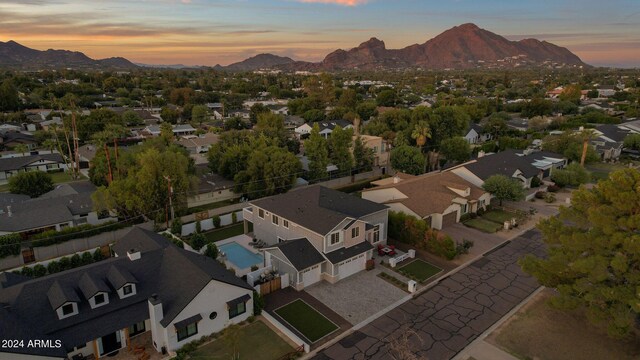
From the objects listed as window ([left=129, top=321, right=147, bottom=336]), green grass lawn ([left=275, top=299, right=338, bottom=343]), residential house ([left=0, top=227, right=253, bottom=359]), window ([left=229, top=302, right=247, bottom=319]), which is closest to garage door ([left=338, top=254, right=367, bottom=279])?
green grass lawn ([left=275, top=299, right=338, bottom=343])

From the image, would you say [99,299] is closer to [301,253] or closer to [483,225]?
[301,253]

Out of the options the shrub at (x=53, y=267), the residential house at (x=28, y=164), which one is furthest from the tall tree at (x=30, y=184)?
the shrub at (x=53, y=267)

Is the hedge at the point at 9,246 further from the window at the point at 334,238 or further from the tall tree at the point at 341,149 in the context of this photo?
the tall tree at the point at 341,149

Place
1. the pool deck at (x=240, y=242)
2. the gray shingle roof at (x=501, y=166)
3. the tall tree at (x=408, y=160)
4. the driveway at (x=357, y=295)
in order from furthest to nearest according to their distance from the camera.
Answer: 1. the tall tree at (x=408, y=160)
2. the gray shingle roof at (x=501, y=166)
3. the pool deck at (x=240, y=242)
4. the driveway at (x=357, y=295)

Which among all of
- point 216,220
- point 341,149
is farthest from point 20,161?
point 341,149

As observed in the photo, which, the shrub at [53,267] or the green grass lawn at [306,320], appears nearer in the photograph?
the green grass lawn at [306,320]

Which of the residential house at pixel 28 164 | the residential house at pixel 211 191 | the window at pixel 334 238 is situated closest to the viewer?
the window at pixel 334 238
